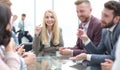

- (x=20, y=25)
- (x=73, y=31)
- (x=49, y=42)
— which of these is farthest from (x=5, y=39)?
(x=20, y=25)

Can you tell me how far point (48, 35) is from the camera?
3.81 meters

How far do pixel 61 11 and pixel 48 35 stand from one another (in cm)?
665

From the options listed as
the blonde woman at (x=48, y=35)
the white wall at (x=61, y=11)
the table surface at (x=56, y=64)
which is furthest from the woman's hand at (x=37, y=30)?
the white wall at (x=61, y=11)

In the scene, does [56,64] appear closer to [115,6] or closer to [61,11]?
[115,6]

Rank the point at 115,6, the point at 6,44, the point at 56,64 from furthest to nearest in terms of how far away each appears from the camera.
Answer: the point at 56,64 < the point at 115,6 < the point at 6,44

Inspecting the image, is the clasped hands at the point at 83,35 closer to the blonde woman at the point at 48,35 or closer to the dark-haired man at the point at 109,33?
the dark-haired man at the point at 109,33

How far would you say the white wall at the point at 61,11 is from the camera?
9.93m

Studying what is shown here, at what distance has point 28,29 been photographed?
11172 mm

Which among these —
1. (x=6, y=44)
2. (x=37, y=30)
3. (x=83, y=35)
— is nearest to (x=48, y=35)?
(x=37, y=30)

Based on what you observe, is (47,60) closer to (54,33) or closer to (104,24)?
(104,24)

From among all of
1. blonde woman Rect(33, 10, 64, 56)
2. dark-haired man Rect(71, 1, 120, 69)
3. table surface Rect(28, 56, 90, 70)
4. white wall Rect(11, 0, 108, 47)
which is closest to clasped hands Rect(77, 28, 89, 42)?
dark-haired man Rect(71, 1, 120, 69)

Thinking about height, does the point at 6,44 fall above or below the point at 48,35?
above

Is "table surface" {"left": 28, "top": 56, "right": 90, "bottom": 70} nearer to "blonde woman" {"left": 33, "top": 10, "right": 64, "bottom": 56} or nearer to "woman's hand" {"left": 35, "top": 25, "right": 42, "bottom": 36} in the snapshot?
"blonde woman" {"left": 33, "top": 10, "right": 64, "bottom": 56}

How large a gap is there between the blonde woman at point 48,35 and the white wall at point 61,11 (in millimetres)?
5610
